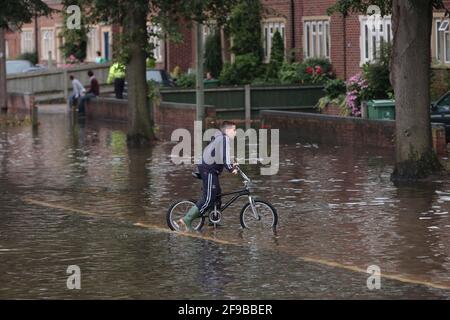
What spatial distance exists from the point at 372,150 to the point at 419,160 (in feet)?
20.3

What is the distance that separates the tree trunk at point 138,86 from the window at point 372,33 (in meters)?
9.31

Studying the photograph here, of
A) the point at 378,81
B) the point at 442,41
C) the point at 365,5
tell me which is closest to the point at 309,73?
the point at 442,41

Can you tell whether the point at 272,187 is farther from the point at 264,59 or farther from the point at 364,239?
the point at 264,59

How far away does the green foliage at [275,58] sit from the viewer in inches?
1784

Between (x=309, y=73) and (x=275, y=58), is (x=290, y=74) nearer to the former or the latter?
(x=309, y=73)

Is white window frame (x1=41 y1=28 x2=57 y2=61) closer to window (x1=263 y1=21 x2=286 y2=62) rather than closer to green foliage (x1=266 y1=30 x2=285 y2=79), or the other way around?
window (x1=263 y1=21 x2=286 y2=62)

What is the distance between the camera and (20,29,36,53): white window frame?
74.6m

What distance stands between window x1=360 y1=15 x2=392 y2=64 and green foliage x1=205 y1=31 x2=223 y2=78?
422 inches

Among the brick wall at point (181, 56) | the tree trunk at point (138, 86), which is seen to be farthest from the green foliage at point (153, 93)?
the brick wall at point (181, 56)

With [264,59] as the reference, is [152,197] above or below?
below

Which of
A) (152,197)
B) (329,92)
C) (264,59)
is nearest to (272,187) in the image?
(152,197)

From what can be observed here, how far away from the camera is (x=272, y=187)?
21.7 meters

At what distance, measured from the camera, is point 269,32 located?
4753cm

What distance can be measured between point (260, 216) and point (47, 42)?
56.3 m
